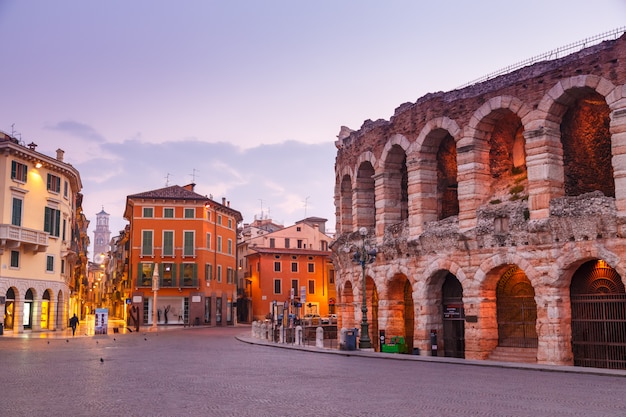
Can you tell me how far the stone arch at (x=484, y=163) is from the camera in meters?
26.8

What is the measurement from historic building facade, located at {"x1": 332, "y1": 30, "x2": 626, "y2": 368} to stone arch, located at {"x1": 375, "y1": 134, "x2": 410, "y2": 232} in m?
0.06

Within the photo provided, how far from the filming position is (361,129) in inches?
1364

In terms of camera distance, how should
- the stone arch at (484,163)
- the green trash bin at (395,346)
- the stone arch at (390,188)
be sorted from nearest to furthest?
the stone arch at (484,163)
the green trash bin at (395,346)
the stone arch at (390,188)

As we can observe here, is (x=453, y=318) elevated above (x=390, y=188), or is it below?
below

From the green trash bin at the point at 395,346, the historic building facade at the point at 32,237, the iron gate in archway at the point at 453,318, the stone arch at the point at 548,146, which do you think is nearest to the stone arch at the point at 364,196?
the iron gate in archway at the point at 453,318

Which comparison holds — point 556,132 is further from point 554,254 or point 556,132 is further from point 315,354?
point 315,354

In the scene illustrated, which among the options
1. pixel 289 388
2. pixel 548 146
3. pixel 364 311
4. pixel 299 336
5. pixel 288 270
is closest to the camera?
pixel 289 388

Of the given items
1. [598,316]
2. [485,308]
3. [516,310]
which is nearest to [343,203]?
[485,308]

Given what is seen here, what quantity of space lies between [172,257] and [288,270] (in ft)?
51.2

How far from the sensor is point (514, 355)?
25.5 m

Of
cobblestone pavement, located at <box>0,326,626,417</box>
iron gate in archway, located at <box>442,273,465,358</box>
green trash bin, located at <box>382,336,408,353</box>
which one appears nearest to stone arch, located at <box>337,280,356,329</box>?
green trash bin, located at <box>382,336,408,353</box>

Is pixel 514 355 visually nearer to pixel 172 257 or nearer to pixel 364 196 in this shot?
pixel 364 196

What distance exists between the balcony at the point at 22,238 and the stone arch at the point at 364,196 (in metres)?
21.9

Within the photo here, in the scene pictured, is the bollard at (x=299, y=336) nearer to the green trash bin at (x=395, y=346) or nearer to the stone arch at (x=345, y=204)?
the green trash bin at (x=395, y=346)
